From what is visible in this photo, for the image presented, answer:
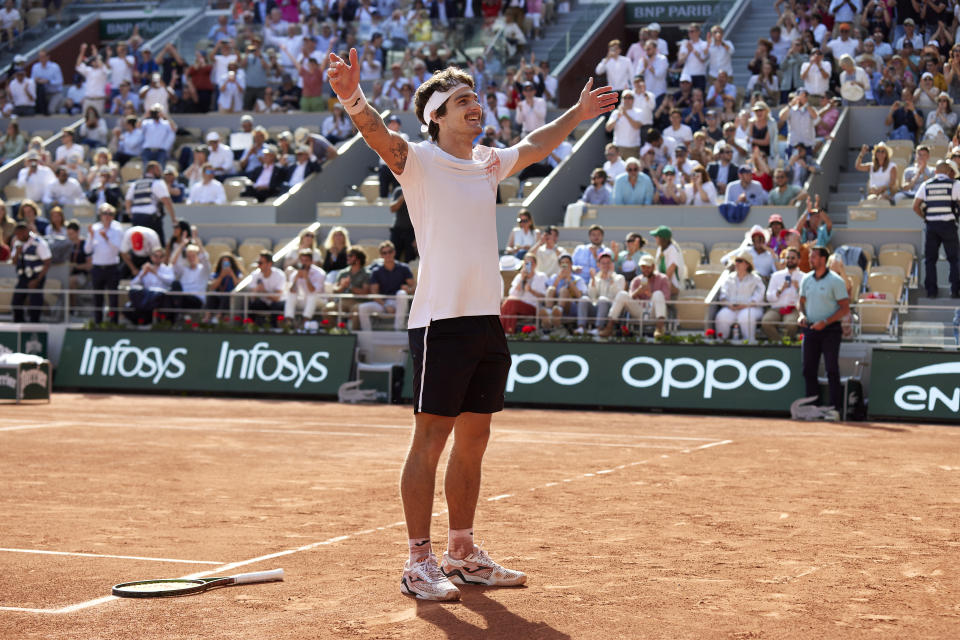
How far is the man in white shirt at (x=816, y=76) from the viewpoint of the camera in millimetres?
24750

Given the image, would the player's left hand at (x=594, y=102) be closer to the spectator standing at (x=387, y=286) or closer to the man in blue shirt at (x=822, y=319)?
the man in blue shirt at (x=822, y=319)

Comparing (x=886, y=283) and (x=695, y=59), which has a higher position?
(x=695, y=59)

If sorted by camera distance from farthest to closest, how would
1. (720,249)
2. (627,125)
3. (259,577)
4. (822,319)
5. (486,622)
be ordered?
(627,125) < (720,249) < (822,319) < (259,577) < (486,622)

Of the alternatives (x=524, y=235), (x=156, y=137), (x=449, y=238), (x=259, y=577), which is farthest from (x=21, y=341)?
(x=449, y=238)

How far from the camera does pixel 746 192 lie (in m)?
22.0

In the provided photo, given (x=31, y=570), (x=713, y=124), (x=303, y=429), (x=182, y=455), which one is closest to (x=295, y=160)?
(x=713, y=124)

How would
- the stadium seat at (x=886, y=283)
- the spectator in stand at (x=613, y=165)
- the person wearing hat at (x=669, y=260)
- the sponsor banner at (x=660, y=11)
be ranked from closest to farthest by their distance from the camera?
the stadium seat at (x=886, y=283) → the person wearing hat at (x=669, y=260) → the spectator in stand at (x=613, y=165) → the sponsor banner at (x=660, y=11)

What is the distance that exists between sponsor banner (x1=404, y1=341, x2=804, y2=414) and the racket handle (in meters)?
12.6

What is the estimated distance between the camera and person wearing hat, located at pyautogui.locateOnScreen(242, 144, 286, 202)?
26578mm

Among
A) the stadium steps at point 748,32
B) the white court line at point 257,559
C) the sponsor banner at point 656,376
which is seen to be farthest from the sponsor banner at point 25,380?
the stadium steps at point 748,32

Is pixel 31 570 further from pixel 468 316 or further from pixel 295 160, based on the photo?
pixel 295 160

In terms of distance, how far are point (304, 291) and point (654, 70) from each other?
914cm

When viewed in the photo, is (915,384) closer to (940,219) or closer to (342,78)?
(940,219)

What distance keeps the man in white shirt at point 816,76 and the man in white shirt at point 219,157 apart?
1146 cm
